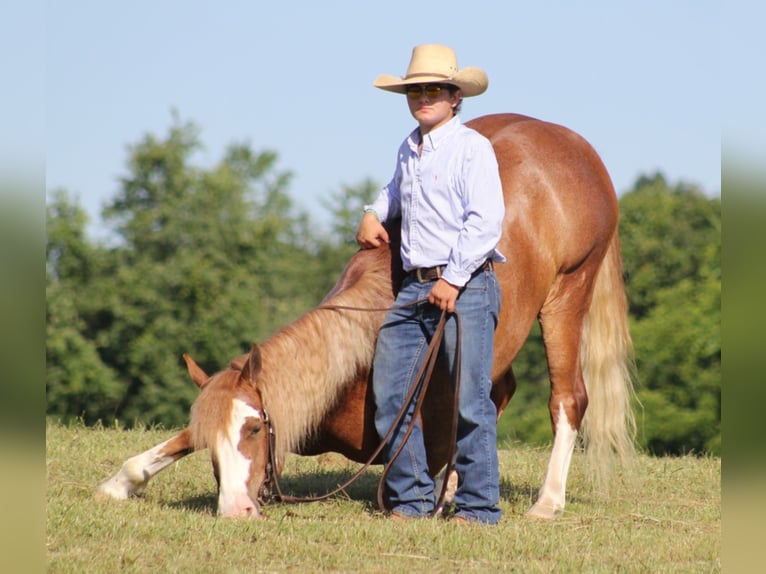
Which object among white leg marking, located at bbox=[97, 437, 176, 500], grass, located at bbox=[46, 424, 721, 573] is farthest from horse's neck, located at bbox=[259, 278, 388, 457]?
white leg marking, located at bbox=[97, 437, 176, 500]

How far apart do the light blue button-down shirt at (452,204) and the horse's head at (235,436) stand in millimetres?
1044

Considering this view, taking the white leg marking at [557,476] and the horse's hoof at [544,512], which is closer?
the horse's hoof at [544,512]

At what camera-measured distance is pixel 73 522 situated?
188 inches

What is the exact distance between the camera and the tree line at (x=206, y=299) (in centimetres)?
3119

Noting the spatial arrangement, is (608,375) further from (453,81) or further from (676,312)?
(676,312)

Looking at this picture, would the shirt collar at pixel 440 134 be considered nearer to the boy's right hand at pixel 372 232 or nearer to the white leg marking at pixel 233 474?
the boy's right hand at pixel 372 232

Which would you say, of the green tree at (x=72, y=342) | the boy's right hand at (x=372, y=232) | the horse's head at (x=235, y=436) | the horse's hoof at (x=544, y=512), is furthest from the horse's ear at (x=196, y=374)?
the green tree at (x=72, y=342)

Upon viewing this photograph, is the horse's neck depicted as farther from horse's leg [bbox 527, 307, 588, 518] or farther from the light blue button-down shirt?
horse's leg [bbox 527, 307, 588, 518]

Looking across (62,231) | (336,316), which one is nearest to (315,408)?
(336,316)

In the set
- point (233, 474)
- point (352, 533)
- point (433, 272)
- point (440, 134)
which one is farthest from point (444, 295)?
point (233, 474)

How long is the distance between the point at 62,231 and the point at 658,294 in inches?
866

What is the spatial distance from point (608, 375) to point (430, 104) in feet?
7.95

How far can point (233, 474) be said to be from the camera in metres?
4.93

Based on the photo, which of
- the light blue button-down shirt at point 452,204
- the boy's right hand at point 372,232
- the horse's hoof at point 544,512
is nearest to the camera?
the light blue button-down shirt at point 452,204
